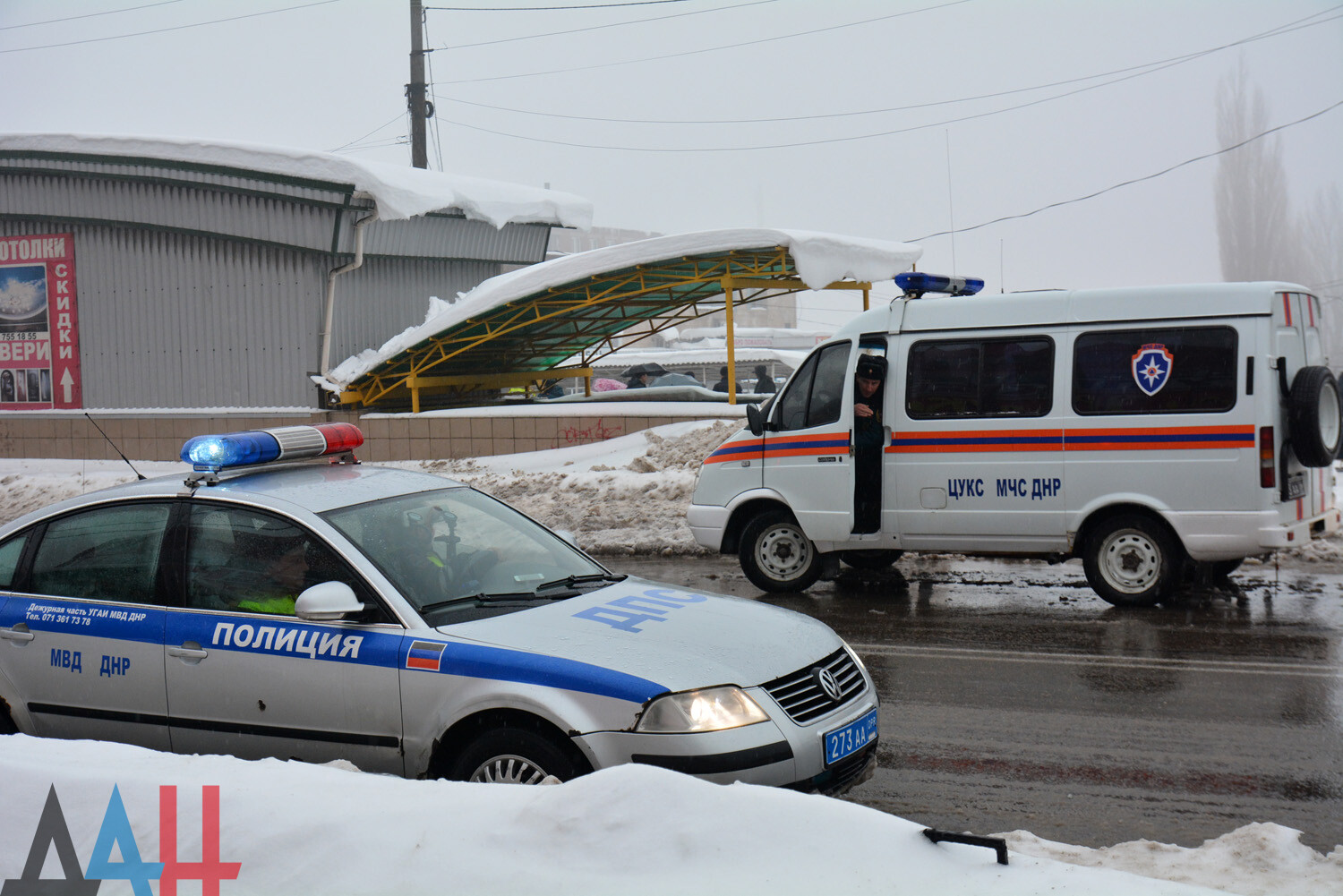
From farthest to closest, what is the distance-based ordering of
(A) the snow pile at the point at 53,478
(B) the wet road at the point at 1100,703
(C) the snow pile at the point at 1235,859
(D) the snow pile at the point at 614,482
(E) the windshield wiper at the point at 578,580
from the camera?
(A) the snow pile at the point at 53,478
(D) the snow pile at the point at 614,482
(E) the windshield wiper at the point at 578,580
(B) the wet road at the point at 1100,703
(C) the snow pile at the point at 1235,859

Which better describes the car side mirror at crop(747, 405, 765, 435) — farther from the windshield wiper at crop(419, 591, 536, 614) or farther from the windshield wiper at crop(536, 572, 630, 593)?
the windshield wiper at crop(419, 591, 536, 614)

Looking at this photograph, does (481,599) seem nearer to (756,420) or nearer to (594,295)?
(756,420)

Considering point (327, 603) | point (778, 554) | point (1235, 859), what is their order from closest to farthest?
point (1235, 859)
point (327, 603)
point (778, 554)

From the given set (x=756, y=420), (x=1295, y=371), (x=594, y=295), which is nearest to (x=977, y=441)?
(x=756, y=420)

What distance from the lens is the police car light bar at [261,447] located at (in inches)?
203

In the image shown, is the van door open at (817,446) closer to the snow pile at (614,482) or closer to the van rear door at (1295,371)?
the snow pile at (614,482)

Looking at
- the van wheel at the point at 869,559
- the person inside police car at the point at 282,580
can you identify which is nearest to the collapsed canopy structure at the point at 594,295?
the van wheel at the point at 869,559

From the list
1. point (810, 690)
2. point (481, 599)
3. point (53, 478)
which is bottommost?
point (810, 690)

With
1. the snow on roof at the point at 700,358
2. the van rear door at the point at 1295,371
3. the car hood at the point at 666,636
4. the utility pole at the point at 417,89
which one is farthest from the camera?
the snow on roof at the point at 700,358

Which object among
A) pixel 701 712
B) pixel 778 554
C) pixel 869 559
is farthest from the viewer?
pixel 869 559

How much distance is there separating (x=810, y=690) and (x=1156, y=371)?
5507mm

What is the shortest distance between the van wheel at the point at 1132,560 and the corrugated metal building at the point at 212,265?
14.3 m

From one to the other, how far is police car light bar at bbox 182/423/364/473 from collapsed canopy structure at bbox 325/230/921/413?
37.8 ft

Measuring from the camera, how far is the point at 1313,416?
8.33 metres
